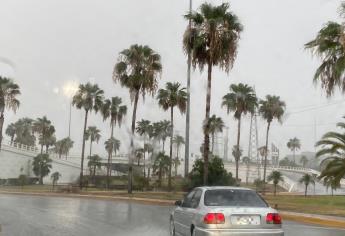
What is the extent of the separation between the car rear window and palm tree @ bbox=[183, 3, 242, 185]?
22.9 metres

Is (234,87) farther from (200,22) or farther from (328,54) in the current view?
(328,54)

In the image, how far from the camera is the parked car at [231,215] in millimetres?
9211

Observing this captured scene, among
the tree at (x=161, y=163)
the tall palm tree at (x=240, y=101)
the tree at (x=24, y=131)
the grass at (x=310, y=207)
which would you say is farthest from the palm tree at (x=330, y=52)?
the tree at (x=24, y=131)

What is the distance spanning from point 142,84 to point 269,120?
38927 mm

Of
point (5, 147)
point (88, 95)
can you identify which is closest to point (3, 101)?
point (88, 95)

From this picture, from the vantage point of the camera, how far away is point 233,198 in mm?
9898

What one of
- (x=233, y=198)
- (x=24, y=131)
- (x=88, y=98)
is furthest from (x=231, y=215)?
(x=24, y=131)

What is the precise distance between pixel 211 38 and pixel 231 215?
25.0 m

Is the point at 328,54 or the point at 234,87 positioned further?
the point at 234,87

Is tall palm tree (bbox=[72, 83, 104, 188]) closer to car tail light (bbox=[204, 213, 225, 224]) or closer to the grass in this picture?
the grass

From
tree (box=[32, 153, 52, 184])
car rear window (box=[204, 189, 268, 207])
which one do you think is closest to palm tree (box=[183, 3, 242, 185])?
car rear window (box=[204, 189, 268, 207])

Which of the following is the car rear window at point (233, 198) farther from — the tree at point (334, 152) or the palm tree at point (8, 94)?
the palm tree at point (8, 94)

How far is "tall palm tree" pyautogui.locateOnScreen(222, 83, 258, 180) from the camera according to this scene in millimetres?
66375

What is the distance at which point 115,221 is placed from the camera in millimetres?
18156
